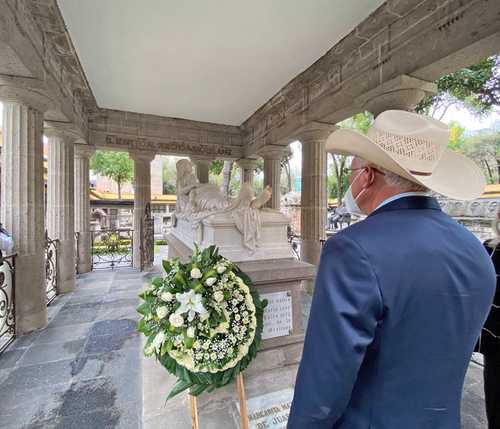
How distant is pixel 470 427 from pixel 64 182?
686 centimetres

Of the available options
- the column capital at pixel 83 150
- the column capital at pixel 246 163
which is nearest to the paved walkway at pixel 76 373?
the column capital at pixel 83 150

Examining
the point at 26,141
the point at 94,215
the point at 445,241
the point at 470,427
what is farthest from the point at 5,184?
the point at 94,215

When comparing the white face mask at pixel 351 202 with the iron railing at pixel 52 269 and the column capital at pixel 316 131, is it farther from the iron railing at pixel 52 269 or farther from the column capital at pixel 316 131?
the iron railing at pixel 52 269

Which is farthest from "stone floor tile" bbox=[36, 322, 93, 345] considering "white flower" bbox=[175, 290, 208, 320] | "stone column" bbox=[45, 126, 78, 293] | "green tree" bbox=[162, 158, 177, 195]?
"green tree" bbox=[162, 158, 177, 195]

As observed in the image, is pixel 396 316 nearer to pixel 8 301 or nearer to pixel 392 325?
pixel 392 325

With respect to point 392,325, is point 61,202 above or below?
above

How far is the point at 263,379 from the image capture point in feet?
7.95

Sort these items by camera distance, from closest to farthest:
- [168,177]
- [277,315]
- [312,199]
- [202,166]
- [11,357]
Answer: [277,315]
[11,357]
[312,199]
[202,166]
[168,177]

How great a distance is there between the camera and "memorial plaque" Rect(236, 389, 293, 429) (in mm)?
1970

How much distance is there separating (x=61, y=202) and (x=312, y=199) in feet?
16.9

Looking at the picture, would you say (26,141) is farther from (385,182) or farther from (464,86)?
(464,86)

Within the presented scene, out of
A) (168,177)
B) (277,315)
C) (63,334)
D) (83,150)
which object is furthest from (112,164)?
(168,177)

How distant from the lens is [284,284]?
2.62 m

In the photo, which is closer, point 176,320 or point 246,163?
point 176,320
